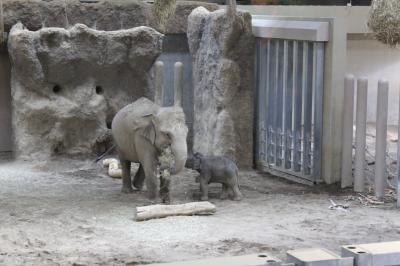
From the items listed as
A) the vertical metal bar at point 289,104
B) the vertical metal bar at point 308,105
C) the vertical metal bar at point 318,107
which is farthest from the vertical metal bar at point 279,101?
the vertical metal bar at point 318,107

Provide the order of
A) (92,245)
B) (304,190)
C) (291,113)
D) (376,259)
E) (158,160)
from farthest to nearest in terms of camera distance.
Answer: (291,113) → (304,190) → (158,160) → (92,245) → (376,259)

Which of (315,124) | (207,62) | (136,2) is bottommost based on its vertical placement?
(315,124)

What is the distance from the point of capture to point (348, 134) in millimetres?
8117

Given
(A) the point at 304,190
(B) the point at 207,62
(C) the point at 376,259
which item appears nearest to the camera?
(C) the point at 376,259

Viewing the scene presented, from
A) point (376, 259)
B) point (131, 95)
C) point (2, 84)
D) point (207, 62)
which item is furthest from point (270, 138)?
point (376, 259)

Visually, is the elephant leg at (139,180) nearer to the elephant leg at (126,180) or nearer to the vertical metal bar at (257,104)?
the elephant leg at (126,180)

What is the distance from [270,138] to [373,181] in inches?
64.7

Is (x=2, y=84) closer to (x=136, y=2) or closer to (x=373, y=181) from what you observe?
(x=136, y=2)

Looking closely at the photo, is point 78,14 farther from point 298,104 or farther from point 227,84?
point 298,104

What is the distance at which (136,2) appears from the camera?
34.3 ft

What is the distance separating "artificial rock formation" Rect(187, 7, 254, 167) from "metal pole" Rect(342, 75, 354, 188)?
1.83 metres

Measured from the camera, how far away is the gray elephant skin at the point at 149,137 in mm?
6926

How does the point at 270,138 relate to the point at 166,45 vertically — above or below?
below

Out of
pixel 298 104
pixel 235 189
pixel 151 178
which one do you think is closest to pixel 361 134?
pixel 298 104
